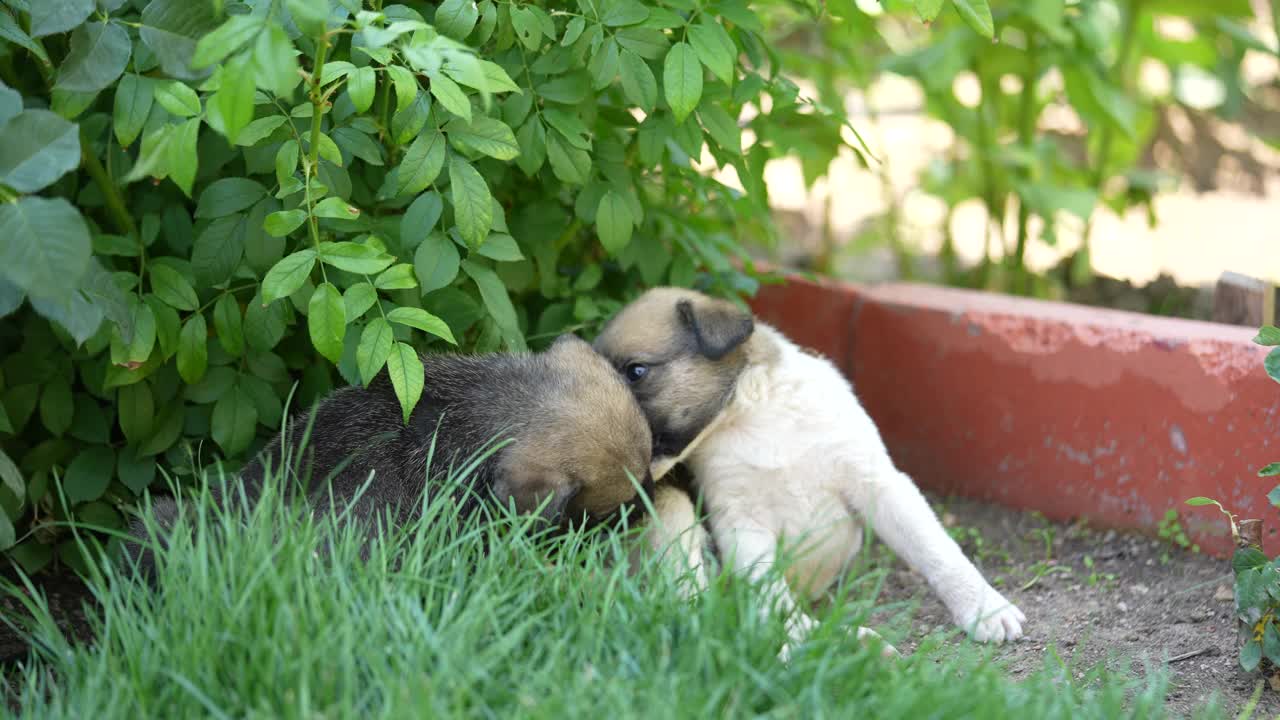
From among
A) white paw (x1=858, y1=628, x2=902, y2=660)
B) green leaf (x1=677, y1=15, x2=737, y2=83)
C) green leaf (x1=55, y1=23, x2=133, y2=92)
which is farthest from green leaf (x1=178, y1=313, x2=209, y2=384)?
white paw (x1=858, y1=628, x2=902, y2=660)

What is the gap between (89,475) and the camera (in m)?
3.87

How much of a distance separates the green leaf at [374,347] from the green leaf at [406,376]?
4 cm

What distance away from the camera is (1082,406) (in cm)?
440

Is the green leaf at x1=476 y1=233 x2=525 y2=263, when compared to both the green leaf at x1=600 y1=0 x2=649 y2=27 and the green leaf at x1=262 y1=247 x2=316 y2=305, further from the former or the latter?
the green leaf at x1=600 y1=0 x2=649 y2=27

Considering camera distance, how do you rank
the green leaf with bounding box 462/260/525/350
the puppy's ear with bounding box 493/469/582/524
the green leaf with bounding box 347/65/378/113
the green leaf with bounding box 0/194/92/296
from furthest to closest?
the green leaf with bounding box 462/260/525/350
the puppy's ear with bounding box 493/469/582/524
the green leaf with bounding box 347/65/378/113
the green leaf with bounding box 0/194/92/296

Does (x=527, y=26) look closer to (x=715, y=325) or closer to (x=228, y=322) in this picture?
(x=715, y=325)

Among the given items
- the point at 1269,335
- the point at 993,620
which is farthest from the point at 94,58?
the point at 1269,335

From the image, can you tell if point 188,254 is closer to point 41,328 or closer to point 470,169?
point 41,328

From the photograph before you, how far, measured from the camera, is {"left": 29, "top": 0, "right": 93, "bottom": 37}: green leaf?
9.70ft

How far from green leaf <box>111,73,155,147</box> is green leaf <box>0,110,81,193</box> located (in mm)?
303

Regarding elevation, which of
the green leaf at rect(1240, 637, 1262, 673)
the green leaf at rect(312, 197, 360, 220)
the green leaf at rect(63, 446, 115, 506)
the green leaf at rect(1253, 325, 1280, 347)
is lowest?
the green leaf at rect(1240, 637, 1262, 673)

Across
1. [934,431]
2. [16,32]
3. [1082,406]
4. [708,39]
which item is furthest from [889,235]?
[16,32]

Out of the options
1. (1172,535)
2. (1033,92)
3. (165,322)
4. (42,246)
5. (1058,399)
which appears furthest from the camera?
(1033,92)

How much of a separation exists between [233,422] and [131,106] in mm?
973
